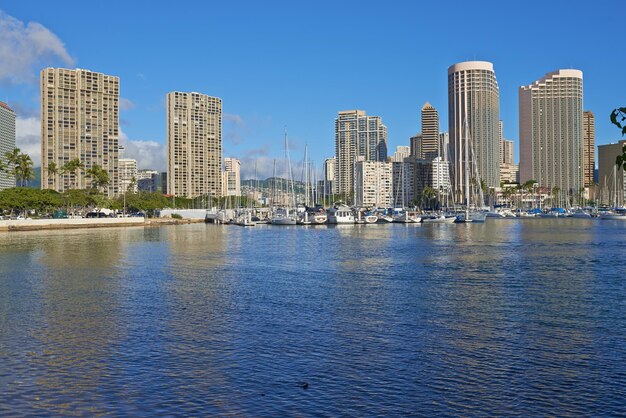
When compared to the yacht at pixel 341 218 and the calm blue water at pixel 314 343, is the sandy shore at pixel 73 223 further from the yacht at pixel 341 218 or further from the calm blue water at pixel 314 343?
the calm blue water at pixel 314 343

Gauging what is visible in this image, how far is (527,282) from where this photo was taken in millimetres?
40906

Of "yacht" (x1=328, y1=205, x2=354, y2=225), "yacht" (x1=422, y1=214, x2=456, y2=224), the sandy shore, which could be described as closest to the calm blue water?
the sandy shore

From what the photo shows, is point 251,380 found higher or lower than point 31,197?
lower

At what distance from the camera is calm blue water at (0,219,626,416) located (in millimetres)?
17109

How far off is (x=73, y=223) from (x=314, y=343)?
126m

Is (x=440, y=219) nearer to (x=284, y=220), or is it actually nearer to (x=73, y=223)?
(x=284, y=220)

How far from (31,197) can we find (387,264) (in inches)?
4389

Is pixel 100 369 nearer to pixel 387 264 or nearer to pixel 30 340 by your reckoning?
pixel 30 340

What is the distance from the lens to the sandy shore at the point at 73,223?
122869 mm

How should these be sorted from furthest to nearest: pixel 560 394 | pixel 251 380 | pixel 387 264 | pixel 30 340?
pixel 387 264 → pixel 30 340 → pixel 251 380 → pixel 560 394

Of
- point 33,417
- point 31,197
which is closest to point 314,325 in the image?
point 33,417

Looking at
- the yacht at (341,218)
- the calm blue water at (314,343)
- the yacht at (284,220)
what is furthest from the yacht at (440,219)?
the calm blue water at (314,343)

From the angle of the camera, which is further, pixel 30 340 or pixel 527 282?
pixel 527 282

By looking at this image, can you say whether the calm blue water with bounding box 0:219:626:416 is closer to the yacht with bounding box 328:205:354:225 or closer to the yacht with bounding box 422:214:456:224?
the yacht with bounding box 328:205:354:225
